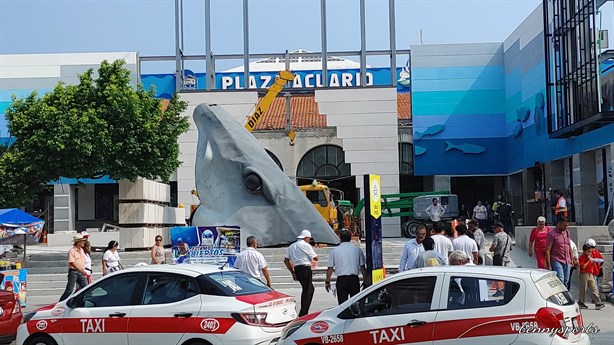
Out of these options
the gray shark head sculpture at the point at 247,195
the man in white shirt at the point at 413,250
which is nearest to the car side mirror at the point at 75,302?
the man in white shirt at the point at 413,250

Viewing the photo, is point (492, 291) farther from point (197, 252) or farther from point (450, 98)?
point (450, 98)

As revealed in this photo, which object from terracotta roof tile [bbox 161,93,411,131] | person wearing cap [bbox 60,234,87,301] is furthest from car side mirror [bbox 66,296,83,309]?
terracotta roof tile [bbox 161,93,411,131]

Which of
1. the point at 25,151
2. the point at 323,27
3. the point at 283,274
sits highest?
the point at 323,27

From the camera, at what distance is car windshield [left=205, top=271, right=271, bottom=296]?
9320 mm

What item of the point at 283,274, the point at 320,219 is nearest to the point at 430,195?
the point at 320,219

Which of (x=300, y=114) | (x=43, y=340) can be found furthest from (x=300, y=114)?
(x=43, y=340)

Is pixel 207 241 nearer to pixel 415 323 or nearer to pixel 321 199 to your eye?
pixel 415 323

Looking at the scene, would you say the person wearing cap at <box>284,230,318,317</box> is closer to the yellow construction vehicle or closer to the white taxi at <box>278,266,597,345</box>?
the white taxi at <box>278,266,597,345</box>

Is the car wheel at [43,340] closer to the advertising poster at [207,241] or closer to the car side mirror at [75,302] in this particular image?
the car side mirror at [75,302]

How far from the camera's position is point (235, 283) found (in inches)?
378

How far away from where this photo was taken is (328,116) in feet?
123

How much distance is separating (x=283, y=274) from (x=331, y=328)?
12.2 metres

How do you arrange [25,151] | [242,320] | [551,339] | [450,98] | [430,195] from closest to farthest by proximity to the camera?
[551,339], [242,320], [25,151], [430,195], [450,98]

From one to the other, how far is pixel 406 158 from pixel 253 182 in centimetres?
2091
